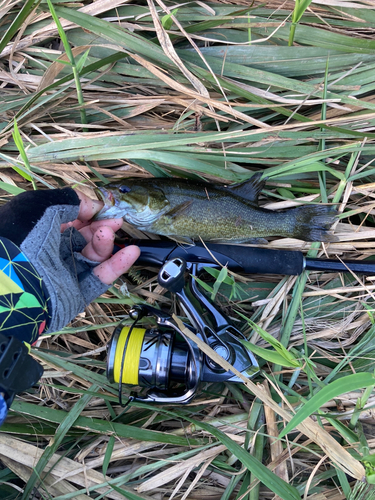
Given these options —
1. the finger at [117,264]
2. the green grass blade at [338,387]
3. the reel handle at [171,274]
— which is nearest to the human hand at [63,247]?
the finger at [117,264]

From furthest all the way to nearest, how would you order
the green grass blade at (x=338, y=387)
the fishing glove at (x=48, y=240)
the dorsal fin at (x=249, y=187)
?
1. the dorsal fin at (x=249, y=187)
2. the fishing glove at (x=48, y=240)
3. the green grass blade at (x=338, y=387)

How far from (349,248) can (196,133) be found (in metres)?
1.48

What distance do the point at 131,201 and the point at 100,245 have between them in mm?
376

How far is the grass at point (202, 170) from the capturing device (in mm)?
2494

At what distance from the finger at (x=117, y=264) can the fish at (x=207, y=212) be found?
27cm

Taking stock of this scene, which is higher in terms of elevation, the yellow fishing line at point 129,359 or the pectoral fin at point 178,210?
the pectoral fin at point 178,210

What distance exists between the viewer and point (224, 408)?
9.04ft

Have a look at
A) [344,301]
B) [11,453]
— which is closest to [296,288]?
[344,301]

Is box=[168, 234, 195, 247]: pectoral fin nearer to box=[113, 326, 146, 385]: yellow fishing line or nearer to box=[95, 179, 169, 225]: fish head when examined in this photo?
box=[95, 179, 169, 225]: fish head

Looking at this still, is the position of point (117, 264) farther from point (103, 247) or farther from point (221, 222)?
point (221, 222)

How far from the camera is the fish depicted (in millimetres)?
2527

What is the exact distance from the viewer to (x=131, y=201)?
98.3 inches

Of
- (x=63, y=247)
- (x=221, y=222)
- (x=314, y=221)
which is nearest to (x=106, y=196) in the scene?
(x=63, y=247)

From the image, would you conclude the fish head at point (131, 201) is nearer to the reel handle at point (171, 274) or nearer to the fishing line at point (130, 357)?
the reel handle at point (171, 274)
